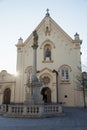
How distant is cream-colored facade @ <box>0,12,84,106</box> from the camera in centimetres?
3200

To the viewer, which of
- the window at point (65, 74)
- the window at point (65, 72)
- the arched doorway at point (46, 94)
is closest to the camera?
the arched doorway at point (46, 94)

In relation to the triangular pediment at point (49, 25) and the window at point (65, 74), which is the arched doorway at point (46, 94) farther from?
the triangular pediment at point (49, 25)

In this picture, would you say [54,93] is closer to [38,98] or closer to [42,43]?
[42,43]

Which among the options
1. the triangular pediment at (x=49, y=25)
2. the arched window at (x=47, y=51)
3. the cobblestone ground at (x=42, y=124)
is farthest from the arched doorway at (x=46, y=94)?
the cobblestone ground at (x=42, y=124)

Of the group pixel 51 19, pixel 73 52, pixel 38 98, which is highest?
pixel 51 19

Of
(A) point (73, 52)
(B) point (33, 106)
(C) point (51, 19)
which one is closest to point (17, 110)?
(B) point (33, 106)

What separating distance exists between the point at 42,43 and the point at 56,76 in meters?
7.24

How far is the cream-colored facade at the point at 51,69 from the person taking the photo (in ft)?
105

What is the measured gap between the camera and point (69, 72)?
1310 inches

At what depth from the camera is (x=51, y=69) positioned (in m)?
33.5

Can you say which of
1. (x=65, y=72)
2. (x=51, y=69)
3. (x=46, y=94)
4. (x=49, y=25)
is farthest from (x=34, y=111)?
(x=49, y=25)

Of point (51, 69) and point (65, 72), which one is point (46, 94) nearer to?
point (51, 69)

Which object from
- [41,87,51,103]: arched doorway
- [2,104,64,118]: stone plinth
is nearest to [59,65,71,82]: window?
[41,87,51,103]: arched doorway

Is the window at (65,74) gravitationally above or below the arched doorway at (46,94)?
above
